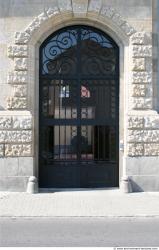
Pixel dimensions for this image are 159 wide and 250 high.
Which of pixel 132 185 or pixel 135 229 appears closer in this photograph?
pixel 135 229

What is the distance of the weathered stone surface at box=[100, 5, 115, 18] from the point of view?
14.8m

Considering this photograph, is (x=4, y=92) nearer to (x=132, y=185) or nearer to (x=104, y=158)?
(x=104, y=158)

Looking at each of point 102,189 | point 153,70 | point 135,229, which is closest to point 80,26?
point 153,70

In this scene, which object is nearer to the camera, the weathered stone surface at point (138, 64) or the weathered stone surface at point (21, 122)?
the weathered stone surface at point (21, 122)

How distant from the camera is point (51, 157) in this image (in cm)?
1529

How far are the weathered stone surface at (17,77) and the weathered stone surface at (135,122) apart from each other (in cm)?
333

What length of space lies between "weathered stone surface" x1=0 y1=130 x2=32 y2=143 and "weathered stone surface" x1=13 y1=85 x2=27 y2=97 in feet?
3.61

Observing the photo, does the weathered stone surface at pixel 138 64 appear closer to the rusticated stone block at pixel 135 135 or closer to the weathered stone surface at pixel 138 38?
the weathered stone surface at pixel 138 38

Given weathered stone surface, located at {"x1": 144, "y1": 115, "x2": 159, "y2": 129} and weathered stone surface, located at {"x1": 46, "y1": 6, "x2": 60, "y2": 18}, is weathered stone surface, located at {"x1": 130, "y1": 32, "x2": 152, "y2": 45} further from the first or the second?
weathered stone surface, located at {"x1": 46, "y1": 6, "x2": 60, "y2": 18}

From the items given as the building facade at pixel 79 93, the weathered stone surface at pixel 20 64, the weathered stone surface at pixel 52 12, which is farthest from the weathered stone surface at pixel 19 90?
the weathered stone surface at pixel 52 12

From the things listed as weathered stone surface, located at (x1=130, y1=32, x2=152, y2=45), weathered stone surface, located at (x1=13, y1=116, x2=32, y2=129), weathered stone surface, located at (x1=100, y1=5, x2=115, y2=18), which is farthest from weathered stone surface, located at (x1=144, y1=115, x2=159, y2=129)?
weathered stone surface, located at (x1=13, y1=116, x2=32, y2=129)

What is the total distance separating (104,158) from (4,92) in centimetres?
366

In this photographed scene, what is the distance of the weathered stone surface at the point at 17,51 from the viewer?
1466 centimetres

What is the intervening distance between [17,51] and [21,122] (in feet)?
6.95
